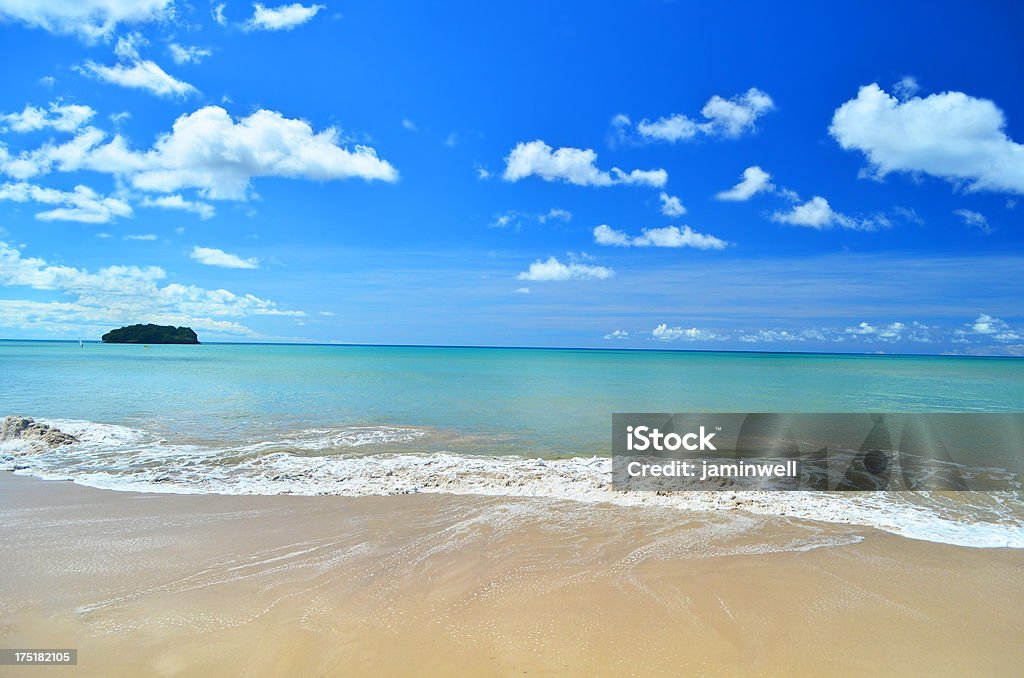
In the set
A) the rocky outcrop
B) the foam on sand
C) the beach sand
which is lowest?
the beach sand

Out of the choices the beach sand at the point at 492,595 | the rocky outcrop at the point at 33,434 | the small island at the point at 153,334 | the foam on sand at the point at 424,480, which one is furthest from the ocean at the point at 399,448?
the small island at the point at 153,334

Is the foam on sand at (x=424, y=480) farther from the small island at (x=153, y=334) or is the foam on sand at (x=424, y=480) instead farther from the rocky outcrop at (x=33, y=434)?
the small island at (x=153, y=334)

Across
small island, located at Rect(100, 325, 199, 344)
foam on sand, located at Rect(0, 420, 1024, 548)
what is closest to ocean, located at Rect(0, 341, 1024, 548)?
foam on sand, located at Rect(0, 420, 1024, 548)

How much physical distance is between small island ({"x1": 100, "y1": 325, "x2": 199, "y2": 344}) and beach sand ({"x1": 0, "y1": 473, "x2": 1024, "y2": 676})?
8230 inches

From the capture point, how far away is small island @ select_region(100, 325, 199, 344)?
183250 millimetres

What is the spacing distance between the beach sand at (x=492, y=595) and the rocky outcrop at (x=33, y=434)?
5.82 metres

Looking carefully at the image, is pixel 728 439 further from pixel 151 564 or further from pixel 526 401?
pixel 151 564

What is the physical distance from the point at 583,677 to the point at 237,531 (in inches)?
217

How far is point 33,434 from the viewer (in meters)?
13.4

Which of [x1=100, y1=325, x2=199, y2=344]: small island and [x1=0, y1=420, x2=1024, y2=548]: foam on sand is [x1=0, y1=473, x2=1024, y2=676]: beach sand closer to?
[x1=0, y1=420, x2=1024, y2=548]: foam on sand

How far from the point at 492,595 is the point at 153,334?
215345 mm

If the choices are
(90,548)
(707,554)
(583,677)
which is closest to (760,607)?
(707,554)

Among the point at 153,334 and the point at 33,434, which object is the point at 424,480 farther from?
the point at 153,334

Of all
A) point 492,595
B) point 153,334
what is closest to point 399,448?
point 492,595
